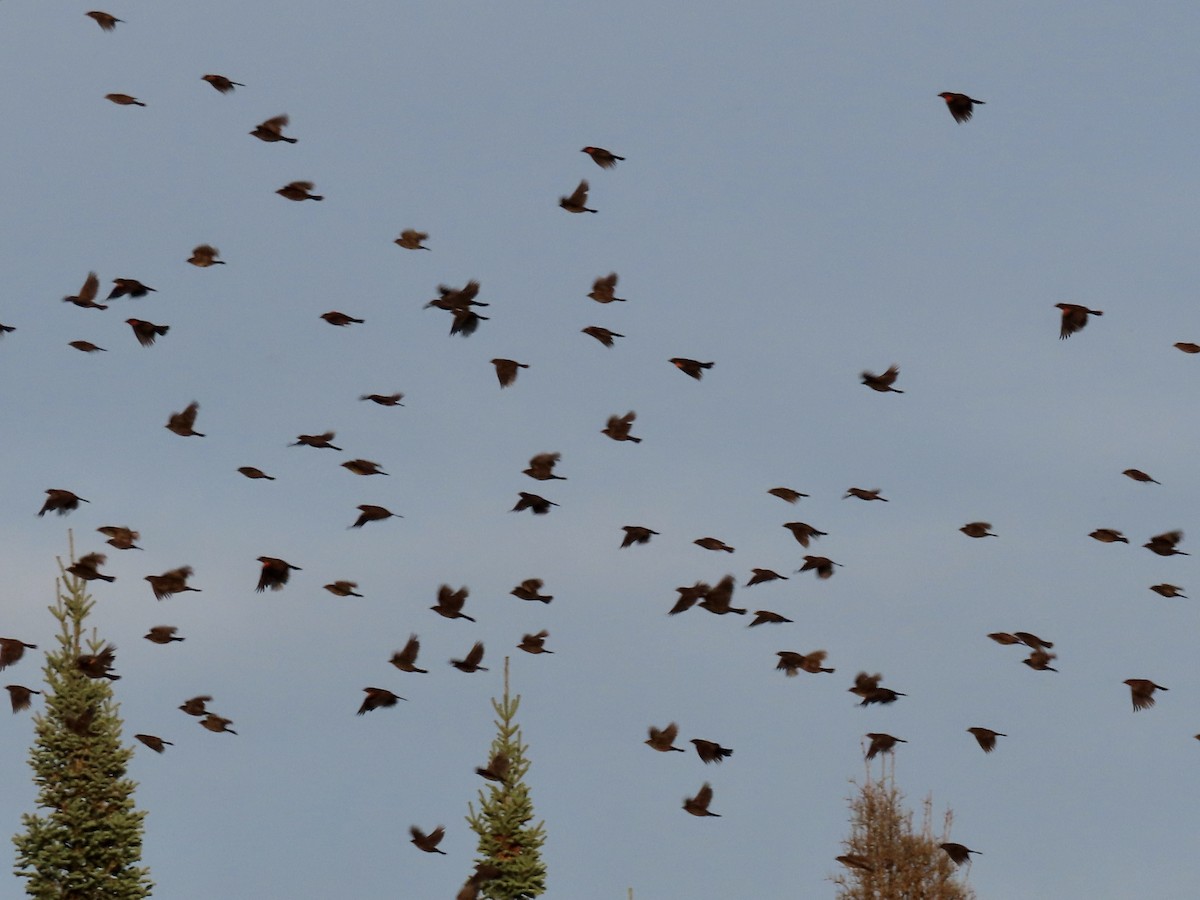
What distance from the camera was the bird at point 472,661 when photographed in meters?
27.7

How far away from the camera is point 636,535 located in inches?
1091

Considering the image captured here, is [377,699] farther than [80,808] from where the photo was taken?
No

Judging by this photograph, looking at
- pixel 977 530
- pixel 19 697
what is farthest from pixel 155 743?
pixel 977 530

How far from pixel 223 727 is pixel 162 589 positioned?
2456 mm

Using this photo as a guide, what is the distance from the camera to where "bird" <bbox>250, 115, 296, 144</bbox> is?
26.1 meters

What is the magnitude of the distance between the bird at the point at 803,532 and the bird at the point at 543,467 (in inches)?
137

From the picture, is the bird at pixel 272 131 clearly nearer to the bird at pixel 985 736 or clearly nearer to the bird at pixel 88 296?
the bird at pixel 88 296

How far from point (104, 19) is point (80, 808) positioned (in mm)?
14930

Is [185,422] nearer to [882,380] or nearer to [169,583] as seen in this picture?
[169,583]

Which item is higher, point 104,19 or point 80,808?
point 104,19

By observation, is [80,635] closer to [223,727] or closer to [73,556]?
[73,556]

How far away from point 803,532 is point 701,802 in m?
4.18

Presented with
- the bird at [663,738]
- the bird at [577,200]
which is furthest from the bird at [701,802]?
the bird at [577,200]

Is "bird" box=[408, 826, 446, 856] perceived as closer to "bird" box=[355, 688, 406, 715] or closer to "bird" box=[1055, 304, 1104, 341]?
"bird" box=[355, 688, 406, 715]
